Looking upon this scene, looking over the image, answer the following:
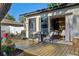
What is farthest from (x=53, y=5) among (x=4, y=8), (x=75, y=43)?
(x=4, y=8)

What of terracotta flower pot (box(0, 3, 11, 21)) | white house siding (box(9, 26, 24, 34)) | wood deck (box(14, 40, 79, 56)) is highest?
terracotta flower pot (box(0, 3, 11, 21))

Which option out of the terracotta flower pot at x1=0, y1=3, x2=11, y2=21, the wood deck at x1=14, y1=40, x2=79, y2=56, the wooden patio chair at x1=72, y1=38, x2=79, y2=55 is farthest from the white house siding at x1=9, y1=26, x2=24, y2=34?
the wooden patio chair at x1=72, y1=38, x2=79, y2=55

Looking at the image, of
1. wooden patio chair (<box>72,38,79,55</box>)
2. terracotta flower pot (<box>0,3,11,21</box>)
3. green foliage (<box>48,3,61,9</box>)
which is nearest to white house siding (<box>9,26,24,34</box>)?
terracotta flower pot (<box>0,3,11,21</box>)

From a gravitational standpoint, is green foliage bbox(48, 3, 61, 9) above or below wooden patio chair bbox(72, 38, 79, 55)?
above

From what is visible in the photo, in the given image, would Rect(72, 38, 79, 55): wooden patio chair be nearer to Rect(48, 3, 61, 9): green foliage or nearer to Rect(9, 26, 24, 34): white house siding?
Rect(48, 3, 61, 9): green foliage

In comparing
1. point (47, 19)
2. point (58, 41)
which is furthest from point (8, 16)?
point (58, 41)

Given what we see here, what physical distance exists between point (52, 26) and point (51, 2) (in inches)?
19.7

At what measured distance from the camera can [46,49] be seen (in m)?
3.83

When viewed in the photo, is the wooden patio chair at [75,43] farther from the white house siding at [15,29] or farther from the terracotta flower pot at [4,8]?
the terracotta flower pot at [4,8]

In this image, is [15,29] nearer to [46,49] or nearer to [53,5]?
[46,49]

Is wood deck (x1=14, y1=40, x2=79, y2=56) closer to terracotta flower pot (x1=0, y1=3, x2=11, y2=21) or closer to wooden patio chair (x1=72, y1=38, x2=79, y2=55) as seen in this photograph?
wooden patio chair (x1=72, y1=38, x2=79, y2=55)

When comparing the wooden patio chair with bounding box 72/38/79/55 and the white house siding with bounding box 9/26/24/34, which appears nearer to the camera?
the wooden patio chair with bounding box 72/38/79/55

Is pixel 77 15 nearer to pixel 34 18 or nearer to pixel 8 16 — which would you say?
pixel 34 18

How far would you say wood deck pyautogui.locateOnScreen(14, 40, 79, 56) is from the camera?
3.76 meters
